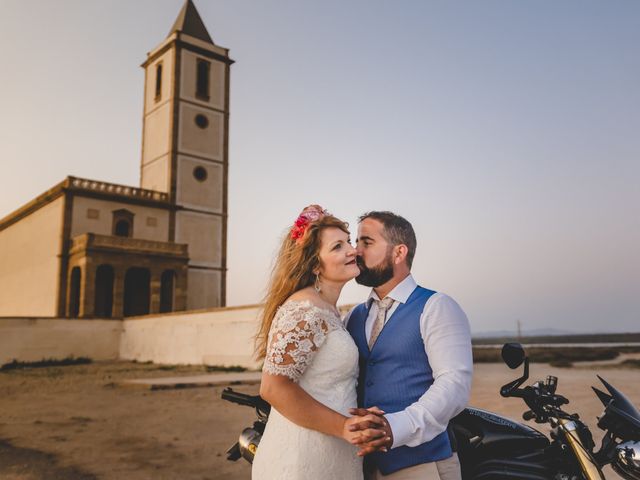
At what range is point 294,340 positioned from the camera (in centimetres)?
217

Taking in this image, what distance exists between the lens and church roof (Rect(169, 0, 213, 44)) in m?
36.0

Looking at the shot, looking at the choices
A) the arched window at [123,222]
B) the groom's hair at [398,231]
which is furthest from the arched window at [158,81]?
the groom's hair at [398,231]

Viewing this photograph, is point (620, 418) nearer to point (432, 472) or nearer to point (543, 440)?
point (543, 440)

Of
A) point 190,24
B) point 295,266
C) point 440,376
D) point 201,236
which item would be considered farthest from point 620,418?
point 190,24

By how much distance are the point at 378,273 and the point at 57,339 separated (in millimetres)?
24377

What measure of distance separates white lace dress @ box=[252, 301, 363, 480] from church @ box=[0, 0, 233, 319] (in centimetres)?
2606

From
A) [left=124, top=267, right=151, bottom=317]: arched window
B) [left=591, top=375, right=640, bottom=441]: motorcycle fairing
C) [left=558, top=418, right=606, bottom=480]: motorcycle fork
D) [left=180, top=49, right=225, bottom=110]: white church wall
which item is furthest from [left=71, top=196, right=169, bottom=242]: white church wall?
[left=591, top=375, right=640, bottom=441]: motorcycle fairing

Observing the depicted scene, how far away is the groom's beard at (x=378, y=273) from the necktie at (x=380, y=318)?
91mm

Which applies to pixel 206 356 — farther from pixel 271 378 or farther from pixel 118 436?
pixel 271 378

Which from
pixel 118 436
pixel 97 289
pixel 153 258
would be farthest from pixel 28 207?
pixel 118 436

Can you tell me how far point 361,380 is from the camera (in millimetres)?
2463

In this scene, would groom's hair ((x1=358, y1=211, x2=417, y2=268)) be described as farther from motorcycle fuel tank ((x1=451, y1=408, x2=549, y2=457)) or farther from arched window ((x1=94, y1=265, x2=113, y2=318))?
arched window ((x1=94, y1=265, x2=113, y2=318))

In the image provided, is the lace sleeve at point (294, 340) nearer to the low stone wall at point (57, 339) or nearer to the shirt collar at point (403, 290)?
the shirt collar at point (403, 290)

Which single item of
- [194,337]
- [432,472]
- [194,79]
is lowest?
[194,337]
